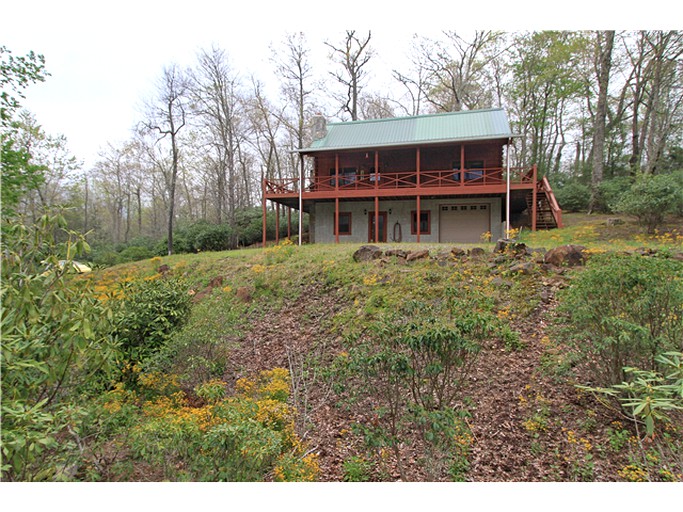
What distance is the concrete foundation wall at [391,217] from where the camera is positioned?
44.6 feet

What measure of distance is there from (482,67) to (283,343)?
2267 centimetres

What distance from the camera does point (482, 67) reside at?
68.0 ft

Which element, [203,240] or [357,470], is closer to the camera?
A: [357,470]

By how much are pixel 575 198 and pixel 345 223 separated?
1107cm

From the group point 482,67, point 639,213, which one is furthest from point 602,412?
point 482,67

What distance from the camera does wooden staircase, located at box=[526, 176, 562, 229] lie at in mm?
12394

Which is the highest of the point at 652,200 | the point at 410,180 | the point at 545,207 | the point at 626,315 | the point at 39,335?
the point at 410,180

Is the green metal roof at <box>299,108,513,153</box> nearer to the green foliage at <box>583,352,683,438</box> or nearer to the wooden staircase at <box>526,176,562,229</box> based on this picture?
the wooden staircase at <box>526,176,562,229</box>

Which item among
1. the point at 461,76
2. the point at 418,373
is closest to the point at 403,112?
the point at 461,76

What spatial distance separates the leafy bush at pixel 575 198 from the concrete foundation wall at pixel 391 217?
479 centimetres

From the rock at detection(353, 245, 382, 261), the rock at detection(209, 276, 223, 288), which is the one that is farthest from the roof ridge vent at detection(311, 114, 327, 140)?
the rock at detection(209, 276, 223, 288)

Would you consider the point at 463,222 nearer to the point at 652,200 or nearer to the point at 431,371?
the point at 652,200

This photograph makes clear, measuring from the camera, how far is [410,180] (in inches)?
567
